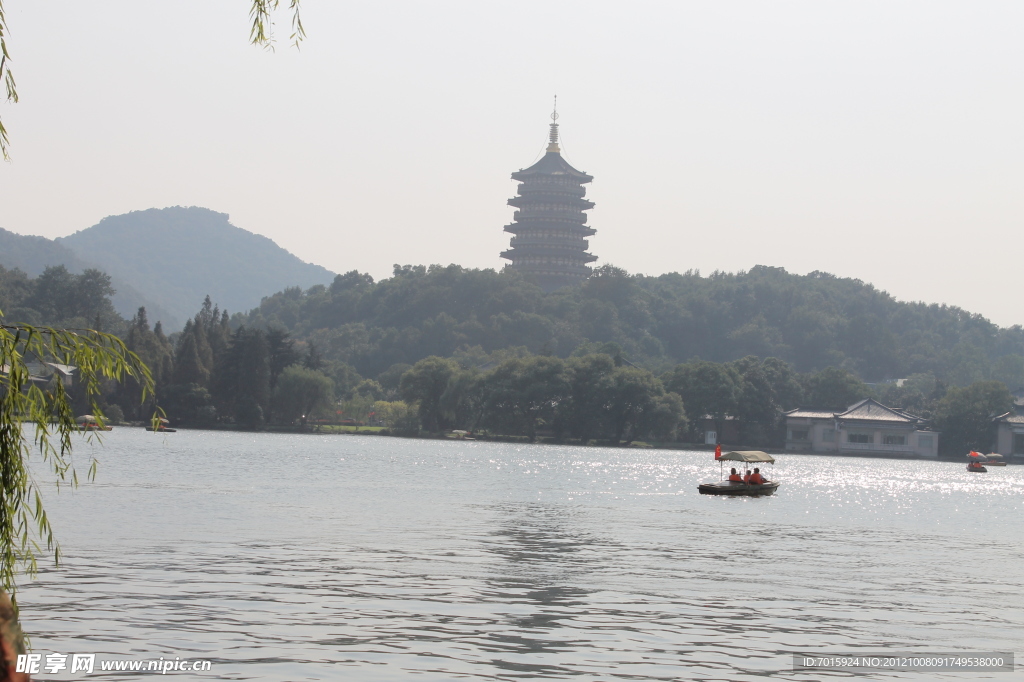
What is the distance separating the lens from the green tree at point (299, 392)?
10362 cm

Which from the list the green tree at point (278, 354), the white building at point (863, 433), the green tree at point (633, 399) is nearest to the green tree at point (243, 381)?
the green tree at point (278, 354)

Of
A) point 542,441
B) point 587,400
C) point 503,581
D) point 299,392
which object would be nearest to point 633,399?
point 587,400

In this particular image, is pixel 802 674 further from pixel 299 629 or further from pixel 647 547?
pixel 647 547

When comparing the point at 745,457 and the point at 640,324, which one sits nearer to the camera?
the point at 745,457

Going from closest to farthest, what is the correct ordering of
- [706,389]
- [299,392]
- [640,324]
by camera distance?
[299,392] < [706,389] < [640,324]

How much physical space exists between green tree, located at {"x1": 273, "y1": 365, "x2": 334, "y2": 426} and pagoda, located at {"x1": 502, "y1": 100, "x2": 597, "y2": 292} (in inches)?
3252

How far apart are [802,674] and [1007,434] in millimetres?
102729

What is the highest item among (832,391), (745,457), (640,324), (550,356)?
(640,324)

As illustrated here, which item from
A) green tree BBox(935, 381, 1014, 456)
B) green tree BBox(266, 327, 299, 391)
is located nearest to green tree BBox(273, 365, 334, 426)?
green tree BBox(266, 327, 299, 391)

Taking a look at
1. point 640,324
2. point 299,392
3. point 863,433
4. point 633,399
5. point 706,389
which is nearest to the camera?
point 633,399

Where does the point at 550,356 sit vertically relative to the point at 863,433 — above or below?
above

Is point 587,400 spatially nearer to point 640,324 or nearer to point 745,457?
point 745,457

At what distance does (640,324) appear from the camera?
557 ft

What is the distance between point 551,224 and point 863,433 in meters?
84.7
